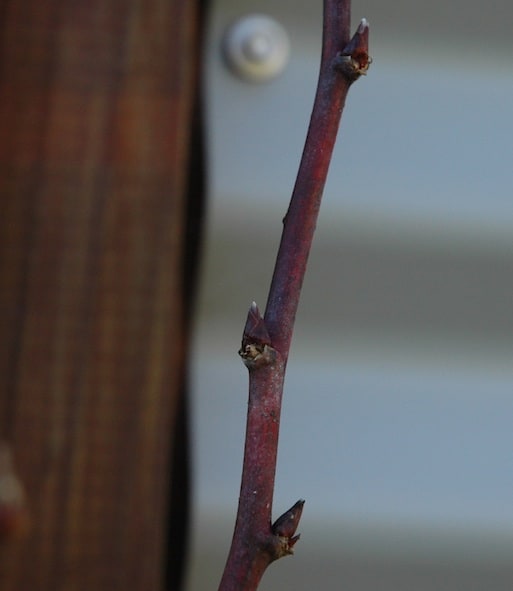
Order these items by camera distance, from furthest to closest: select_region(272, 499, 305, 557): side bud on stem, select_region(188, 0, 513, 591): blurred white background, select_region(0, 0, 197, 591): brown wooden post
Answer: select_region(188, 0, 513, 591): blurred white background → select_region(0, 0, 197, 591): brown wooden post → select_region(272, 499, 305, 557): side bud on stem

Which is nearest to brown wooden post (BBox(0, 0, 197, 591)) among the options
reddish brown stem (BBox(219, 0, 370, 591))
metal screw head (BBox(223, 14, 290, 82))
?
metal screw head (BBox(223, 14, 290, 82))

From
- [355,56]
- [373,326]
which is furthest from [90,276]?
[355,56]

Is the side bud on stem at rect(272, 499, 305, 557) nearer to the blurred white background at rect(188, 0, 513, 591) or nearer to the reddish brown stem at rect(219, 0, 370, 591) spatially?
the reddish brown stem at rect(219, 0, 370, 591)

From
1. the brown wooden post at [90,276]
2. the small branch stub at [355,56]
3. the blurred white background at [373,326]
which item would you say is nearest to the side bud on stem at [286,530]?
the small branch stub at [355,56]

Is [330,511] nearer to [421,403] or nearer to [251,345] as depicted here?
[421,403]

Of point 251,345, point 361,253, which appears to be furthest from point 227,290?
point 251,345

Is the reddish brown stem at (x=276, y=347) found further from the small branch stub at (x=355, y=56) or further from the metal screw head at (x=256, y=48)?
the metal screw head at (x=256, y=48)

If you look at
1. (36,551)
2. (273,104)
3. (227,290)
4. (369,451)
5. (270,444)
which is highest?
(273,104)
